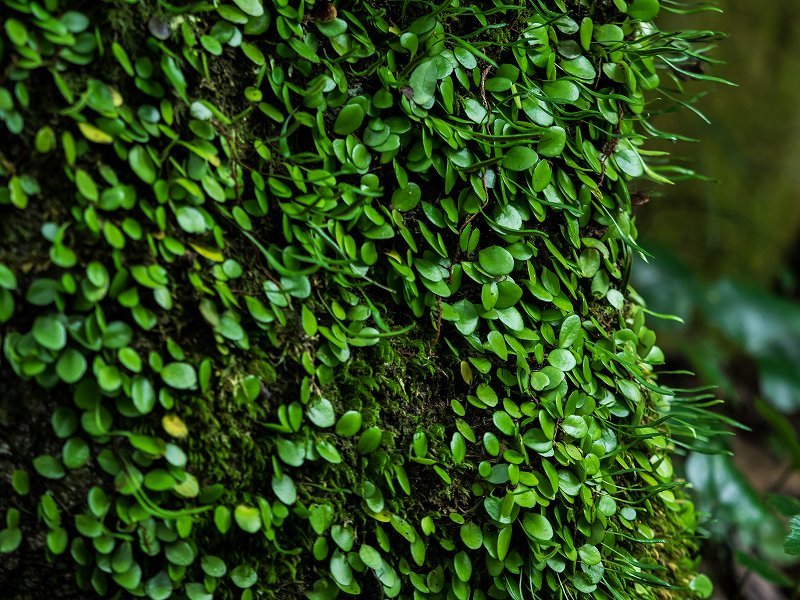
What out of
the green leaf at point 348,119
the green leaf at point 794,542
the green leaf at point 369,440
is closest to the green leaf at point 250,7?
the green leaf at point 348,119

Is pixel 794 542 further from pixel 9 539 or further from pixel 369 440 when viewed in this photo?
pixel 9 539

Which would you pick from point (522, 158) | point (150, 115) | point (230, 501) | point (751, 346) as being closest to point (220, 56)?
point (150, 115)

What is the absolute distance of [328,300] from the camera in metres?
0.85

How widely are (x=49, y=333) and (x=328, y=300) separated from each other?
1.03 ft

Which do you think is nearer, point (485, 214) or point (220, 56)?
point (220, 56)

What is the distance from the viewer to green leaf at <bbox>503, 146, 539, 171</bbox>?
35.5 inches

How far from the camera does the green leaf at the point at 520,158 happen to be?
90 cm

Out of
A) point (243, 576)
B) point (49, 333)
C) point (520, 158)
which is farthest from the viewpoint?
point (520, 158)

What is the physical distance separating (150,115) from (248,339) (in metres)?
0.27

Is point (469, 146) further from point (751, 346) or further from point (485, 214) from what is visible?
point (751, 346)

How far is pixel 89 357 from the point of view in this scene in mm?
718

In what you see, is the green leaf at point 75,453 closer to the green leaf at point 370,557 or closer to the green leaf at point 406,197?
the green leaf at point 370,557

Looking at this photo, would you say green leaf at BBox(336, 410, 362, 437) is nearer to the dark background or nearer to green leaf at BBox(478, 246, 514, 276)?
green leaf at BBox(478, 246, 514, 276)

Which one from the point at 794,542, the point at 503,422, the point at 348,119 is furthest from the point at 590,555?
the point at 348,119
